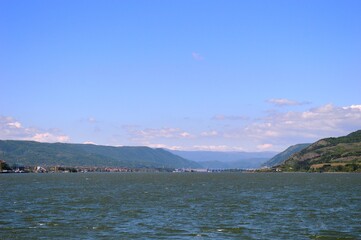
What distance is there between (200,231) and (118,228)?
10.7 meters

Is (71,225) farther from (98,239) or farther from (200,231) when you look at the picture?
(200,231)

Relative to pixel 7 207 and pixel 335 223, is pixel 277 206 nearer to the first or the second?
pixel 335 223

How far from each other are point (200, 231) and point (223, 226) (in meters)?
5.77

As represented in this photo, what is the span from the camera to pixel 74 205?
310 feet

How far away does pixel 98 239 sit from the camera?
54469 millimetres

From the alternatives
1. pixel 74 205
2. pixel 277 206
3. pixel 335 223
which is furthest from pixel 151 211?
pixel 335 223

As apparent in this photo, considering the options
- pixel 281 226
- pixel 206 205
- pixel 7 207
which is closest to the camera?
pixel 281 226

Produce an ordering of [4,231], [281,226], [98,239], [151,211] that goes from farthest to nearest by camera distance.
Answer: [151,211] < [281,226] < [4,231] < [98,239]

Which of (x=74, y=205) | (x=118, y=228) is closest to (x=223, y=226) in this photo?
(x=118, y=228)

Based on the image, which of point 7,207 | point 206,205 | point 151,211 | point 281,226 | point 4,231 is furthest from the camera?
point 206,205

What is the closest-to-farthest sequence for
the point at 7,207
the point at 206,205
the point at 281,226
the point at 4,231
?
the point at 4,231, the point at 281,226, the point at 7,207, the point at 206,205

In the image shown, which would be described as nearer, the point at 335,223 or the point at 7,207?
the point at 335,223

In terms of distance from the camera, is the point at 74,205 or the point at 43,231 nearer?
the point at 43,231

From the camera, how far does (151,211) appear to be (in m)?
83.6
